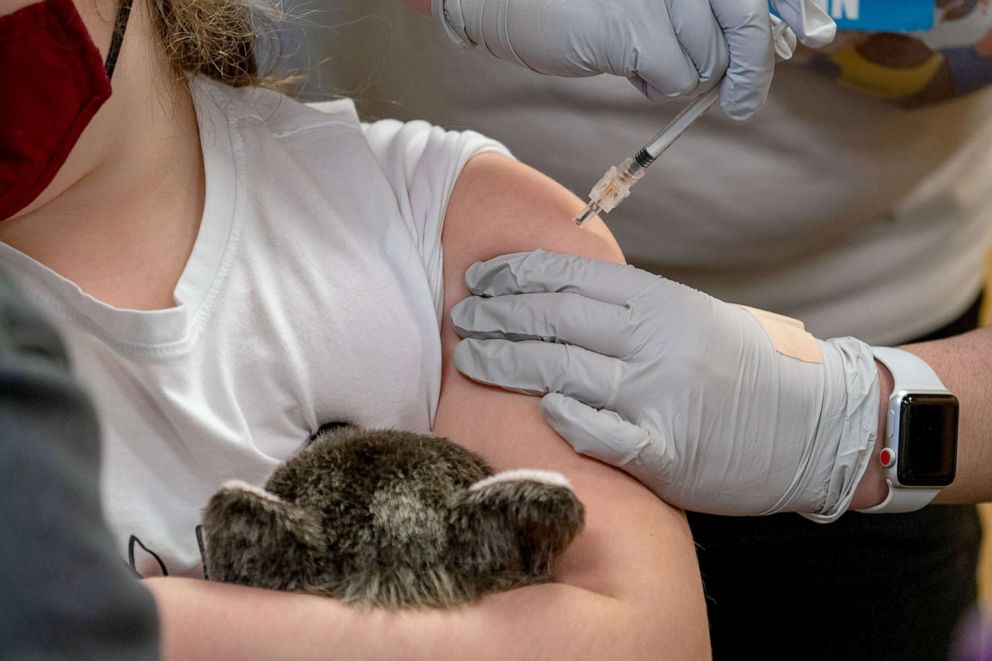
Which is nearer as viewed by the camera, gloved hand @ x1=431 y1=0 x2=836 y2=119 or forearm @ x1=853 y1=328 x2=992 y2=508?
gloved hand @ x1=431 y1=0 x2=836 y2=119

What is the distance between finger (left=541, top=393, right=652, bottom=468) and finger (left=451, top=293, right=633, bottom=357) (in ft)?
0.32

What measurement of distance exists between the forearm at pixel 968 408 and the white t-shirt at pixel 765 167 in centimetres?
29

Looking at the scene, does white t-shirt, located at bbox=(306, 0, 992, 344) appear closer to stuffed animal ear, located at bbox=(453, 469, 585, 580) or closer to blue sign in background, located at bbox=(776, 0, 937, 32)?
blue sign in background, located at bbox=(776, 0, 937, 32)

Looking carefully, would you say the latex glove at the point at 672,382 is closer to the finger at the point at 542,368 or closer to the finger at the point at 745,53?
the finger at the point at 542,368

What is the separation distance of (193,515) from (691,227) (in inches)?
37.1

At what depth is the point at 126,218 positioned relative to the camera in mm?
1180

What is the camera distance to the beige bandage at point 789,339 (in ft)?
4.14

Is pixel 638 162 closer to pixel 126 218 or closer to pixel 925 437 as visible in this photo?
pixel 925 437

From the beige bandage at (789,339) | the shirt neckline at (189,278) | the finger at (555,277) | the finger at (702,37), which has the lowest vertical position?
the beige bandage at (789,339)

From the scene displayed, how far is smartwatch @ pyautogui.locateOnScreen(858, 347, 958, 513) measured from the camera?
49.3 inches

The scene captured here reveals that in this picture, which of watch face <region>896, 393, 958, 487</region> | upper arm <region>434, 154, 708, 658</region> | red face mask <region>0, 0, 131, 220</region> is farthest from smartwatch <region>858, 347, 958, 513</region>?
red face mask <region>0, 0, 131, 220</region>

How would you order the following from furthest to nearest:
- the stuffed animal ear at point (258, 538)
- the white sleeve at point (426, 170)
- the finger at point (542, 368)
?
the white sleeve at point (426, 170)
the finger at point (542, 368)
the stuffed animal ear at point (258, 538)

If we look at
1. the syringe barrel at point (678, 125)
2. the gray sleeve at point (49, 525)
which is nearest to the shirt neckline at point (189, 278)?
the syringe barrel at point (678, 125)

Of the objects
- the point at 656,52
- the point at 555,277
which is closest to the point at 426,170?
the point at 555,277
